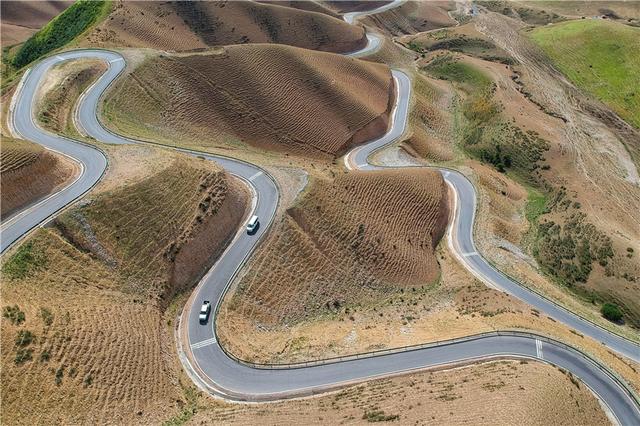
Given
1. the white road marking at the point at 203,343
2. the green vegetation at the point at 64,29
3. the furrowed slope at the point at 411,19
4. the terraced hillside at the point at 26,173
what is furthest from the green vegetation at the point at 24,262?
the furrowed slope at the point at 411,19

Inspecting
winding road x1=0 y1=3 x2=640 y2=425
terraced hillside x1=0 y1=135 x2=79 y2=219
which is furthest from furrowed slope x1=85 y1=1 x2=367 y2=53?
terraced hillside x1=0 y1=135 x2=79 y2=219

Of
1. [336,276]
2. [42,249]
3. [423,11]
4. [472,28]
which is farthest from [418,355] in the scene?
[423,11]

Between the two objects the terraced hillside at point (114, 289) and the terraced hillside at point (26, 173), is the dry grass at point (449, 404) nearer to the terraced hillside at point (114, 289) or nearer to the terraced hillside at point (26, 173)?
the terraced hillside at point (114, 289)

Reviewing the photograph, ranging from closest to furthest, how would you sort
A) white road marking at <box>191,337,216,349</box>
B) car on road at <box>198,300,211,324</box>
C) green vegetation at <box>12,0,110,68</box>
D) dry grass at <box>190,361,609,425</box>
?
dry grass at <box>190,361,609,425</box>
white road marking at <box>191,337,216,349</box>
car on road at <box>198,300,211,324</box>
green vegetation at <box>12,0,110,68</box>

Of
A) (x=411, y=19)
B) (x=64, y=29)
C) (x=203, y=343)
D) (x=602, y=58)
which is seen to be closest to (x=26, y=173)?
(x=203, y=343)

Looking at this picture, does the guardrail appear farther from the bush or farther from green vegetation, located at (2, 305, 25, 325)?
green vegetation, located at (2, 305, 25, 325)

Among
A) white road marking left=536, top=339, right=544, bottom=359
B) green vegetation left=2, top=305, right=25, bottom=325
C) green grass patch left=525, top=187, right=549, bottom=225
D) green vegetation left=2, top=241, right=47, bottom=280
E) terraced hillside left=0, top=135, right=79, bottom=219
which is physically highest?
terraced hillside left=0, top=135, right=79, bottom=219

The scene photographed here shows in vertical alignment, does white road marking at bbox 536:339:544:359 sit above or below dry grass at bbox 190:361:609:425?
below

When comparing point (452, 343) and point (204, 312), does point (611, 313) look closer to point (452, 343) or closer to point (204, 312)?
point (452, 343)

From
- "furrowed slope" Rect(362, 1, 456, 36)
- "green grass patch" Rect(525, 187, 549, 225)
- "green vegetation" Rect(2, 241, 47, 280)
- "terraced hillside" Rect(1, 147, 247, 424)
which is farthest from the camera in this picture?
"furrowed slope" Rect(362, 1, 456, 36)
